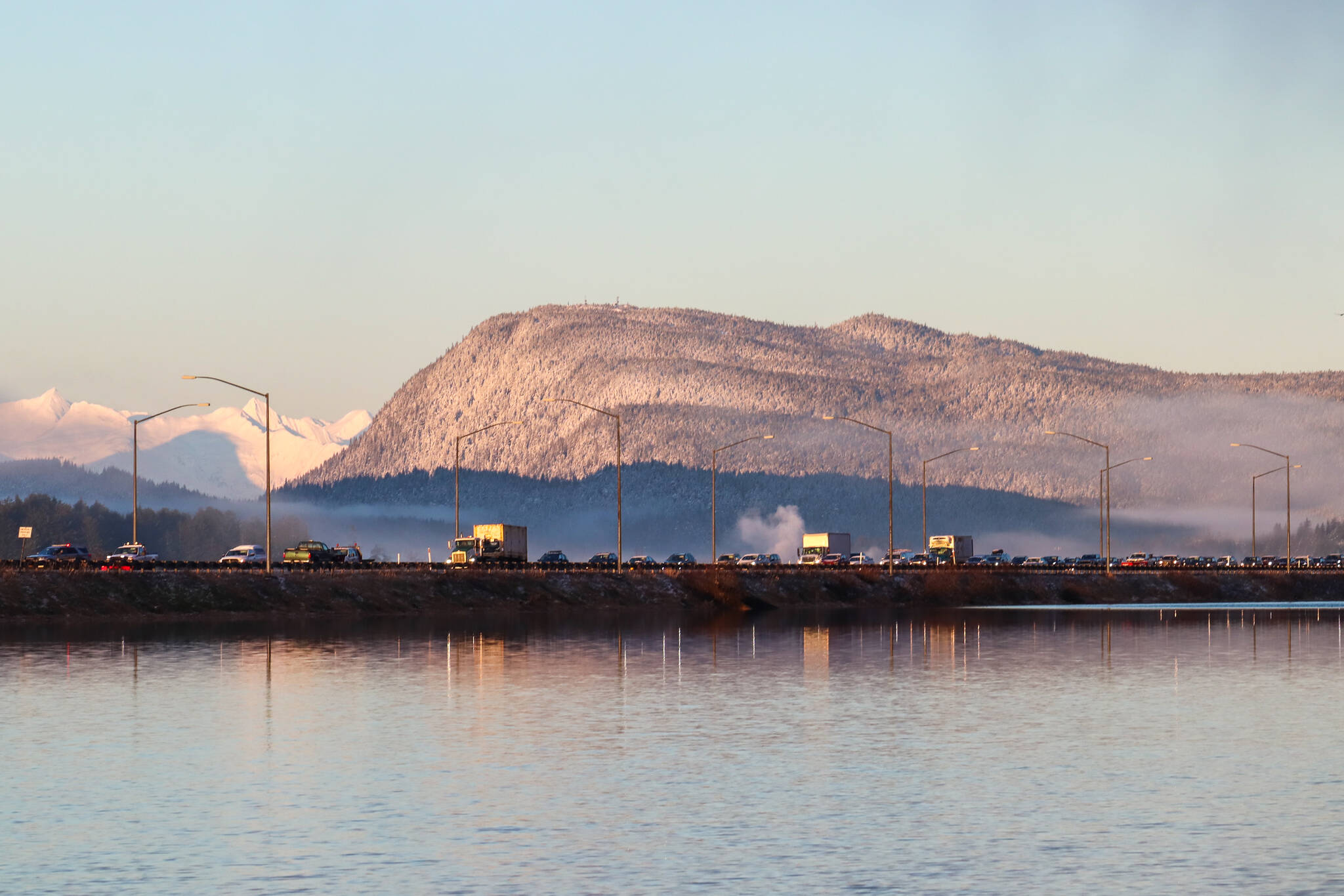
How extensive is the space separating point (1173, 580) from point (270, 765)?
13711cm

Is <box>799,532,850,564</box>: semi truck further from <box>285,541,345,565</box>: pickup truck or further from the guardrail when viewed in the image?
<box>285,541,345,565</box>: pickup truck

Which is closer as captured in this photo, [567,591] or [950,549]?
[567,591]

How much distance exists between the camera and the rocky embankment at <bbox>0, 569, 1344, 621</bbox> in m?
102

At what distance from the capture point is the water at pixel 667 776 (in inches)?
917

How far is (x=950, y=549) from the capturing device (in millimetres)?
178500

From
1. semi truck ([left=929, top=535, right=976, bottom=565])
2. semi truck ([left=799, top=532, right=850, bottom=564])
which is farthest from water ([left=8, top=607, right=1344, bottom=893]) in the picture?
semi truck ([left=929, top=535, right=976, bottom=565])

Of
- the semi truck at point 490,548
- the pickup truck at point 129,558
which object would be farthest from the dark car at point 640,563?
the pickup truck at point 129,558

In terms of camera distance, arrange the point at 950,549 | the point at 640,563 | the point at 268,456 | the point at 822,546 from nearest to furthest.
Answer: the point at 268,456 → the point at 640,563 → the point at 822,546 → the point at 950,549

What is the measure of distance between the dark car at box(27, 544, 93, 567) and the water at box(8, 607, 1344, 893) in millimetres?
57686

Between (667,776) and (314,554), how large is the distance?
338 feet

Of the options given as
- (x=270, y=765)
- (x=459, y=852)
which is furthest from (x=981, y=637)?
(x=459, y=852)

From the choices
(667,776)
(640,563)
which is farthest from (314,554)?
(667,776)

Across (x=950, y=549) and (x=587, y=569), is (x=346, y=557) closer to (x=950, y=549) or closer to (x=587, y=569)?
(x=587, y=569)

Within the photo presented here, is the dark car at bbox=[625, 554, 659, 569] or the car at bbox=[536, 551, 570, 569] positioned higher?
the car at bbox=[536, 551, 570, 569]
